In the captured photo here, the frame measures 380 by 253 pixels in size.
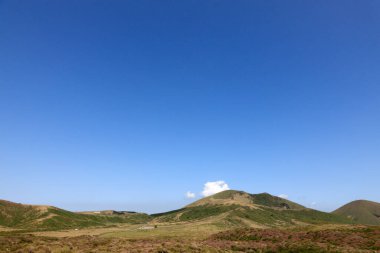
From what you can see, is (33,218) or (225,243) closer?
(225,243)

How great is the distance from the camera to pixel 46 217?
15738 centimetres

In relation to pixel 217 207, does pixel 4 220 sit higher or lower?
lower

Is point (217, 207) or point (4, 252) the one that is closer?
point (4, 252)

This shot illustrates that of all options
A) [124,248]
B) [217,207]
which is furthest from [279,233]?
[217,207]

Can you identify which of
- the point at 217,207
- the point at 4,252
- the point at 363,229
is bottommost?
the point at 4,252

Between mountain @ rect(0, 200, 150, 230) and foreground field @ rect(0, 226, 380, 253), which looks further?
mountain @ rect(0, 200, 150, 230)

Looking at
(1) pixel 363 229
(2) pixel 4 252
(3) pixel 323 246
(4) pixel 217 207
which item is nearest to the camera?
(2) pixel 4 252

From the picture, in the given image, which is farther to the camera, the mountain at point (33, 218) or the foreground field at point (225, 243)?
the mountain at point (33, 218)

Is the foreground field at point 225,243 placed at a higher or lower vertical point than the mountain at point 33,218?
lower

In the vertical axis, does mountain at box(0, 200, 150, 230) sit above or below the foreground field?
above

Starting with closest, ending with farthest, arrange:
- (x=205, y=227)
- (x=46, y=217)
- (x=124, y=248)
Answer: (x=124, y=248)
(x=205, y=227)
(x=46, y=217)

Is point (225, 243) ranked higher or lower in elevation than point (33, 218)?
lower

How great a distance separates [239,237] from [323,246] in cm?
2562

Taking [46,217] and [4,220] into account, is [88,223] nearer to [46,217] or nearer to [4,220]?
[46,217]
